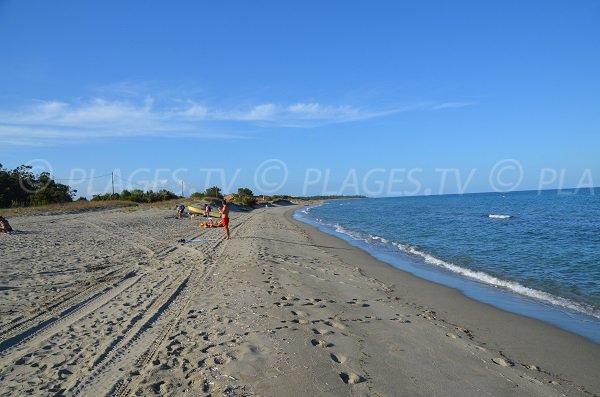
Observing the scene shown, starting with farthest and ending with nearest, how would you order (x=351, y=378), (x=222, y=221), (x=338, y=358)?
(x=222, y=221), (x=338, y=358), (x=351, y=378)

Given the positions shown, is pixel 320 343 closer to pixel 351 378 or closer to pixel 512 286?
pixel 351 378

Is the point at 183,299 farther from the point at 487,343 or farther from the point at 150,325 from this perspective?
the point at 487,343

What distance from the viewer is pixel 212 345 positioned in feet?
18.1

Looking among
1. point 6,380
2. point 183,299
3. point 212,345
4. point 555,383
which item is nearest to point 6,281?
point 183,299

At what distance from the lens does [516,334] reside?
6773mm

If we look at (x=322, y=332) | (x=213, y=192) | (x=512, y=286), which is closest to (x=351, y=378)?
(x=322, y=332)

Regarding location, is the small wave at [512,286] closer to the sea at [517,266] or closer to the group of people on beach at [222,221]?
the sea at [517,266]

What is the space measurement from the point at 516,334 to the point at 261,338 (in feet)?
13.8

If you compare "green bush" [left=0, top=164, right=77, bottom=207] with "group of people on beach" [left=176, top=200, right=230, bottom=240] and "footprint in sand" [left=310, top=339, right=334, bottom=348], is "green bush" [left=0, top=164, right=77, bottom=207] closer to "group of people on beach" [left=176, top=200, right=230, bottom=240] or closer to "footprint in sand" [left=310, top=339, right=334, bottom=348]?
"group of people on beach" [left=176, top=200, right=230, bottom=240]

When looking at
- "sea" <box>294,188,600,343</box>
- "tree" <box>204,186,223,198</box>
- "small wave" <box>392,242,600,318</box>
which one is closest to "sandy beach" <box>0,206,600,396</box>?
"sea" <box>294,188,600,343</box>

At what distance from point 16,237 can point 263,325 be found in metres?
14.1

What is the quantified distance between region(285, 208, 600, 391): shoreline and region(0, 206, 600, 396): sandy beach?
0.03m

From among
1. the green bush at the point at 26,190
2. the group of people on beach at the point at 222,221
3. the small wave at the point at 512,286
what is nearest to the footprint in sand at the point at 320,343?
the small wave at the point at 512,286

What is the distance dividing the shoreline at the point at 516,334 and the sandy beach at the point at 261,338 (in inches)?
1.3
